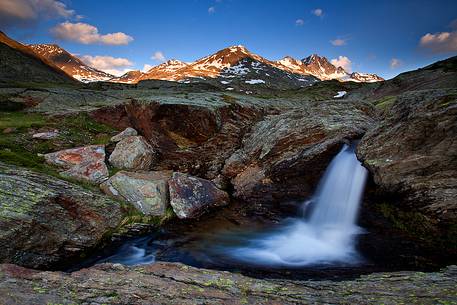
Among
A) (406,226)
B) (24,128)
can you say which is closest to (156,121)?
(24,128)

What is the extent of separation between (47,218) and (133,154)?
918cm

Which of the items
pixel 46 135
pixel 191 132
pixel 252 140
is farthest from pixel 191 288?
pixel 46 135

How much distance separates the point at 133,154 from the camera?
21.1 meters

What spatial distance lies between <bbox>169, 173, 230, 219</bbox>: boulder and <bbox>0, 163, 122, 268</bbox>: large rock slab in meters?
3.36

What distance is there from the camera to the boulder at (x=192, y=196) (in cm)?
1739

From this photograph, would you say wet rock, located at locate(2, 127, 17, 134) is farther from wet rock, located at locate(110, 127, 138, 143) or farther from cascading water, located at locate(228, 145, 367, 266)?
cascading water, located at locate(228, 145, 367, 266)

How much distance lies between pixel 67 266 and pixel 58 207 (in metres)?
2.41

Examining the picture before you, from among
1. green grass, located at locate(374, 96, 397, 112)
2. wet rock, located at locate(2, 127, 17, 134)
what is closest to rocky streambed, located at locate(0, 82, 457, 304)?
green grass, located at locate(374, 96, 397, 112)

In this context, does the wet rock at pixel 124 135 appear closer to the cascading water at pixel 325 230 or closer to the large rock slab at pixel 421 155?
the cascading water at pixel 325 230

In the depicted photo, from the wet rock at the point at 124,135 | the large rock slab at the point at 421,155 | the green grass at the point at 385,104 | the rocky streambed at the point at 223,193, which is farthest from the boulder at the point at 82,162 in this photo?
the green grass at the point at 385,104

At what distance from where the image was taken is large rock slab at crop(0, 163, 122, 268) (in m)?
11.1

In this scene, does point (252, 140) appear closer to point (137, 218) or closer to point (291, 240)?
point (291, 240)

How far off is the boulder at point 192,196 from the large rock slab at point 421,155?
8.72 meters

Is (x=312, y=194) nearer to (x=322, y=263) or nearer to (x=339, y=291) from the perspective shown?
(x=322, y=263)
